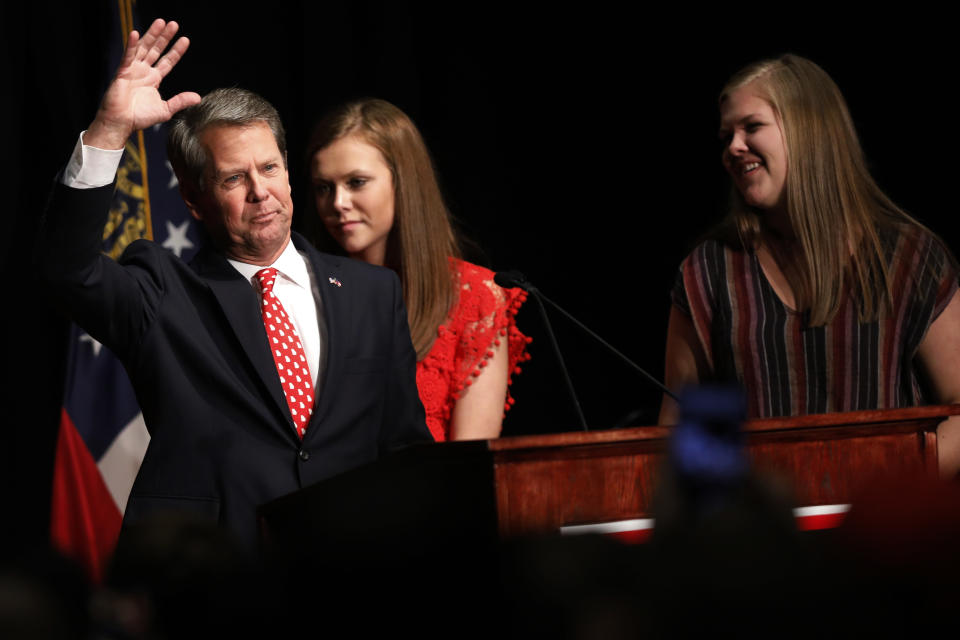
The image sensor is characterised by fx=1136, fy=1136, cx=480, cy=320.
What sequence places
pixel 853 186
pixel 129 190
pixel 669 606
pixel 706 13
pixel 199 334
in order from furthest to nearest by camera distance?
pixel 706 13 < pixel 129 190 < pixel 853 186 < pixel 199 334 < pixel 669 606

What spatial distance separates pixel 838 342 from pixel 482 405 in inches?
33.7

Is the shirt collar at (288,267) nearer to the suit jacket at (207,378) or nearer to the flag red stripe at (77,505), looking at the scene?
the suit jacket at (207,378)

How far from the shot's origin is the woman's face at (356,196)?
2.76m

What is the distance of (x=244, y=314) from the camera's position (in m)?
1.98

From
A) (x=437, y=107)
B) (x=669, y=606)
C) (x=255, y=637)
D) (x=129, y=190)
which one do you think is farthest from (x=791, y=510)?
(x=437, y=107)

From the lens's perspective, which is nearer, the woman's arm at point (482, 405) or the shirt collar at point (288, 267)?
the shirt collar at point (288, 267)

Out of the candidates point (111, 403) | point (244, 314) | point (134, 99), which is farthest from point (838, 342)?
point (111, 403)

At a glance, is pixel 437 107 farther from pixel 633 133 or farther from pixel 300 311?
pixel 300 311

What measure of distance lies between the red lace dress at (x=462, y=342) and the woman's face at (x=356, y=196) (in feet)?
0.68

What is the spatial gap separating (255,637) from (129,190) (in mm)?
3348

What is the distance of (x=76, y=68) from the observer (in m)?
3.67

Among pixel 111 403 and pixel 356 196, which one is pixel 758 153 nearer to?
pixel 356 196

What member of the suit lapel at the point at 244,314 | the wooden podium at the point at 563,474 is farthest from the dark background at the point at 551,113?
the wooden podium at the point at 563,474

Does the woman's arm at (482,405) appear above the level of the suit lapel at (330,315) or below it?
below
